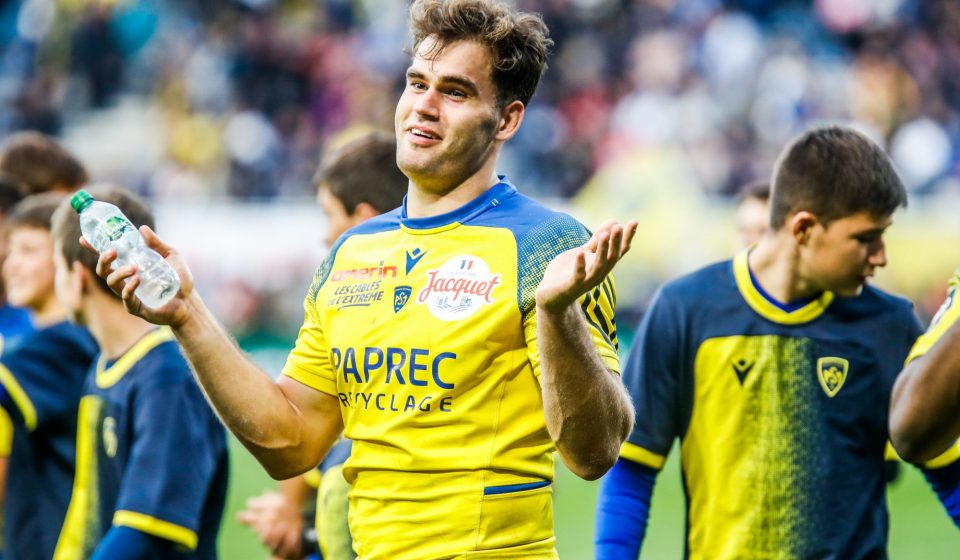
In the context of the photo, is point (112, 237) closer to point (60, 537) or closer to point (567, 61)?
point (60, 537)

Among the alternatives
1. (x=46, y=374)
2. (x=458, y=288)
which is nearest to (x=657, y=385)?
(x=458, y=288)

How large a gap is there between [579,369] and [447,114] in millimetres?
811

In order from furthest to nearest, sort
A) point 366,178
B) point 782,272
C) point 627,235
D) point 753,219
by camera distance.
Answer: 1. point 753,219
2. point 366,178
3. point 782,272
4. point 627,235

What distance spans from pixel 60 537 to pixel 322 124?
51.1ft

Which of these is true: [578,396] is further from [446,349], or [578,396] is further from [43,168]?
[43,168]

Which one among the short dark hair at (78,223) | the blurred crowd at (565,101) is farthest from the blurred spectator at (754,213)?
the blurred crowd at (565,101)

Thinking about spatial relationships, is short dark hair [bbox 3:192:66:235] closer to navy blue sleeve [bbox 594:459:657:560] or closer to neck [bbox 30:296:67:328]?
neck [bbox 30:296:67:328]

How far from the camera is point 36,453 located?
4.97 meters

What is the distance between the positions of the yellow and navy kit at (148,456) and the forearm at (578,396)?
4.81 ft

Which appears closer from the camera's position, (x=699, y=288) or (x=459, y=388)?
(x=459, y=388)

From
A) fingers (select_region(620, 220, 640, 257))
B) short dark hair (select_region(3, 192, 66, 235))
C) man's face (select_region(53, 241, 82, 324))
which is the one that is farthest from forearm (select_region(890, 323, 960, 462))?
short dark hair (select_region(3, 192, 66, 235))

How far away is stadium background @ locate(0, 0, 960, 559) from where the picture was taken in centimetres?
1623

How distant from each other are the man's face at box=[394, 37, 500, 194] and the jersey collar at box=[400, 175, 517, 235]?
8cm

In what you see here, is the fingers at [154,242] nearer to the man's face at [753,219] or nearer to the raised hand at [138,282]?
the raised hand at [138,282]
